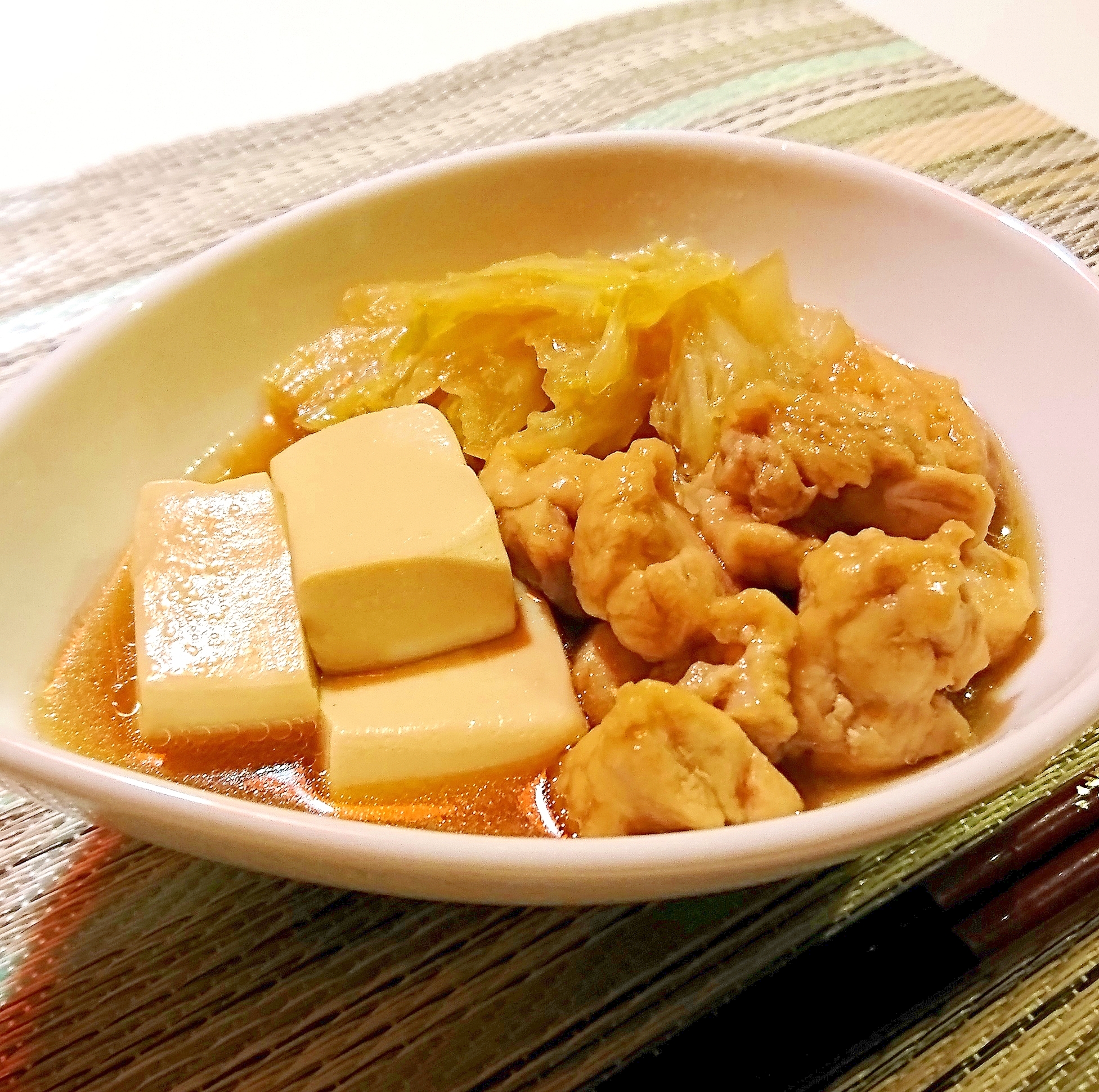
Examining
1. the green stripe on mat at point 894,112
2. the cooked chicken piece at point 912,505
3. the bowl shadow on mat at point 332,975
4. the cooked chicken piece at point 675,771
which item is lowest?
the bowl shadow on mat at point 332,975

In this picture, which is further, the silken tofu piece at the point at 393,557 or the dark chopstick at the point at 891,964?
the silken tofu piece at the point at 393,557

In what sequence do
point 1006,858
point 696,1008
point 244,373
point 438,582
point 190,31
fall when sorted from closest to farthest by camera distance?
point 696,1008, point 1006,858, point 438,582, point 244,373, point 190,31

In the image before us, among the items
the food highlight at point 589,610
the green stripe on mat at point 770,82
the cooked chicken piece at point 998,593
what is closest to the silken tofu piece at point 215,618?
the food highlight at point 589,610

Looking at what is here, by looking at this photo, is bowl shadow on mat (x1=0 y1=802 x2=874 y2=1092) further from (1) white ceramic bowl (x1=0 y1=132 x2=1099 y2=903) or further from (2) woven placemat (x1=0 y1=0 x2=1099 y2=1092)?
(1) white ceramic bowl (x1=0 y1=132 x2=1099 y2=903)

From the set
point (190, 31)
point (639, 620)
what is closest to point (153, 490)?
point (639, 620)

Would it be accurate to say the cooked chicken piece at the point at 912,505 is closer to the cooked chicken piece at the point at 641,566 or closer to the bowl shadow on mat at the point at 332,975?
the cooked chicken piece at the point at 641,566

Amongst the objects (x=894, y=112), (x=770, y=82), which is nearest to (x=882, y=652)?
(x=894, y=112)

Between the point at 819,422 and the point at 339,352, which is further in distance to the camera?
the point at 339,352

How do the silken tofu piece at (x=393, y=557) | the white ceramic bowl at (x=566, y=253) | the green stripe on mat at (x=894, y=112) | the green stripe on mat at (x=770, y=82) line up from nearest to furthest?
the white ceramic bowl at (x=566, y=253)
the silken tofu piece at (x=393, y=557)
the green stripe on mat at (x=894, y=112)
the green stripe on mat at (x=770, y=82)

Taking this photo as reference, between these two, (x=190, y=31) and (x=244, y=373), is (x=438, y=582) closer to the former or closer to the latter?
(x=244, y=373)
